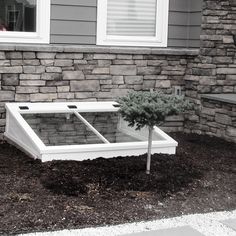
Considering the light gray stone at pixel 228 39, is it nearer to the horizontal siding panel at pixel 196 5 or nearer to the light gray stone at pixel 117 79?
the horizontal siding panel at pixel 196 5

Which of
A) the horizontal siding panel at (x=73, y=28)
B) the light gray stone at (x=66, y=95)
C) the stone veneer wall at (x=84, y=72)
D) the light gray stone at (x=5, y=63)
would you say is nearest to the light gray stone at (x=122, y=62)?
the stone veneer wall at (x=84, y=72)

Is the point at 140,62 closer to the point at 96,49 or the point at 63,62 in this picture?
the point at 96,49

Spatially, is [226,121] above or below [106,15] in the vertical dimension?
below

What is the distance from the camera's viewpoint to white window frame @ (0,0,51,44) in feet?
22.6

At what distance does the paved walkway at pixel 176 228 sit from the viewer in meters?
4.02

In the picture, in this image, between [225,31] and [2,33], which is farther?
[225,31]

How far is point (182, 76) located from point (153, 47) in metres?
0.66

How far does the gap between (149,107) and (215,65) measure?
9.36 feet

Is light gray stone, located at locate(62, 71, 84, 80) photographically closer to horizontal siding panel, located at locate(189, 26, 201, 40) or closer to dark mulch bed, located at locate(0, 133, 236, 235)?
dark mulch bed, located at locate(0, 133, 236, 235)

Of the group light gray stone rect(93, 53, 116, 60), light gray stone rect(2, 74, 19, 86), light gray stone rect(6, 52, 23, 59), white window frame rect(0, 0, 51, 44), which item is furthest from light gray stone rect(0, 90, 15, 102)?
light gray stone rect(93, 53, 116, 60)

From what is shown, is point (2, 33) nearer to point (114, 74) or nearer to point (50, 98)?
point (50, 98)

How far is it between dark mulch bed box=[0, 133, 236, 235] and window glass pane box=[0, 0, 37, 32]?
1787 millimetres

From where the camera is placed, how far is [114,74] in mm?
7438

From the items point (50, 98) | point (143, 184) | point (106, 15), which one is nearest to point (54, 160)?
point (143, 184)
